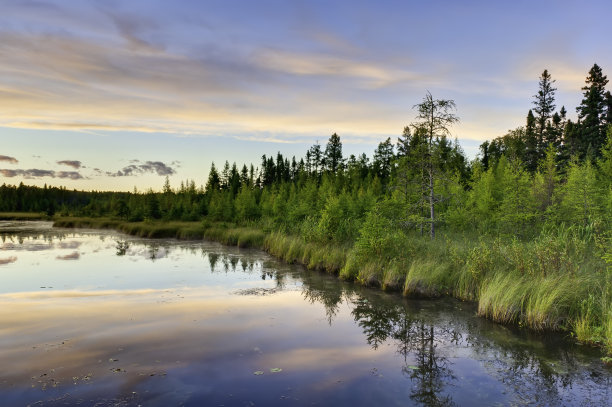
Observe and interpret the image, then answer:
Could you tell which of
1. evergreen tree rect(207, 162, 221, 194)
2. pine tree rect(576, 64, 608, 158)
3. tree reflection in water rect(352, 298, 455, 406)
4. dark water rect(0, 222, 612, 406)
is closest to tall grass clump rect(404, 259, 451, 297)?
dark water rect(0, 222, 612, 406)

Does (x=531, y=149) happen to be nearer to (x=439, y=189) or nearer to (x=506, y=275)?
(x=439, y=189)

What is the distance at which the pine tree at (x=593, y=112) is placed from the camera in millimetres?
50725

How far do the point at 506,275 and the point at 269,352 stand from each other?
28.5 feet

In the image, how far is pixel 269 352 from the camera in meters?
9.42

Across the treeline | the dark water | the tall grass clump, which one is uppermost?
the treeline

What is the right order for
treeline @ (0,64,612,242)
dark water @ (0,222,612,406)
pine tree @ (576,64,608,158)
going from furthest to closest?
1. pine tree @ (576,64,608,158)
2. treeline @ (0,64,612,242)
3. dark water @ (0,222,612,406)

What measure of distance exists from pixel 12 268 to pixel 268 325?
59.9 feet

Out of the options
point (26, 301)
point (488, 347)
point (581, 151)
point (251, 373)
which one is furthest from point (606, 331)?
point (581, 151)

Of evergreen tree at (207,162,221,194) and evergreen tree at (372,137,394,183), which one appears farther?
evergreen tree at (207,162,221,194)

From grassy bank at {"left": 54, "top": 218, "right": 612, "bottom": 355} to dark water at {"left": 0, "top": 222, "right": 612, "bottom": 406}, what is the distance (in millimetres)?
689

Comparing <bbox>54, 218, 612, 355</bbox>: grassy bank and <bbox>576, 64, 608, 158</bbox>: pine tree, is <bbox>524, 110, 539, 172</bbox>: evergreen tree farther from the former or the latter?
<bbox>54, 218, 612, 355</bbox>: grassy bank

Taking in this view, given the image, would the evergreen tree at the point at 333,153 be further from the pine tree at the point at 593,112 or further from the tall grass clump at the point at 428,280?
the tall grass clump at the point at 428,280

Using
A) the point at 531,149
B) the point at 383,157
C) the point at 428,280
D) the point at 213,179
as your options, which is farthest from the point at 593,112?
the point at 213,179

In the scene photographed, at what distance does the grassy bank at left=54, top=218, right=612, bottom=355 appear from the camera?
10.2 metres
